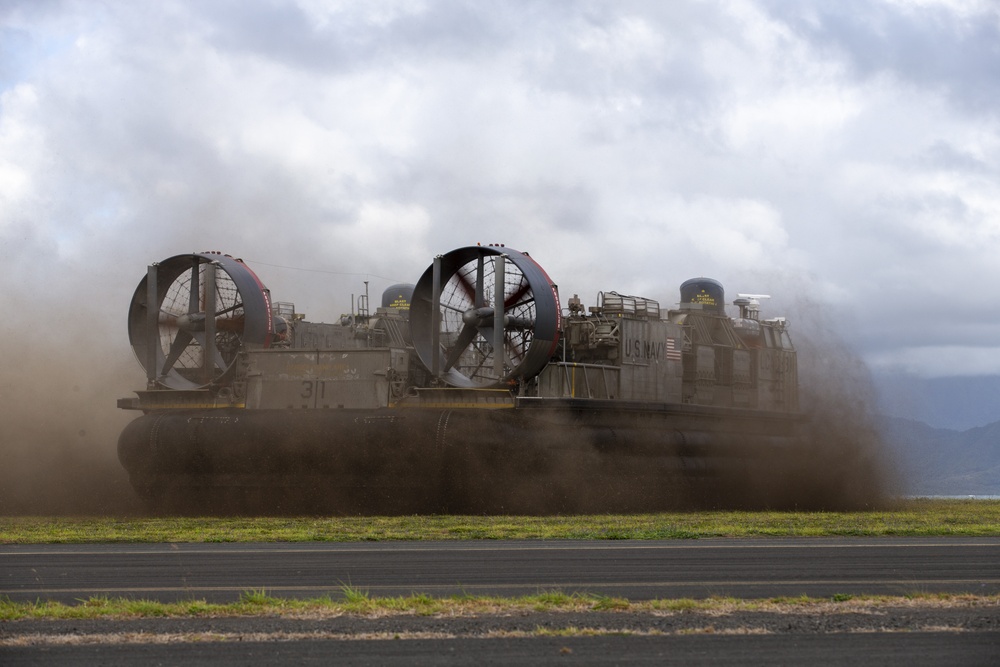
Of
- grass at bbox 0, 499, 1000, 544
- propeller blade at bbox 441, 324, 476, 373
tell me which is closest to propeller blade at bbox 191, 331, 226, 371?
grass at bbox 0, 499, 1000, 544

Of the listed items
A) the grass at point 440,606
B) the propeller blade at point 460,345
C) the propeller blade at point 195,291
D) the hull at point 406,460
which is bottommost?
the grass at point 440,606

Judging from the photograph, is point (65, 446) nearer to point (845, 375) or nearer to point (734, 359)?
point (734, 359)

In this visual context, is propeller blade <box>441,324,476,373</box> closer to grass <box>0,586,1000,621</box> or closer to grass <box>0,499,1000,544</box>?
grass <box>0,499,1000,544</box>

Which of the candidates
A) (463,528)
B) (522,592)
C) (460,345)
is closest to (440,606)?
(522,592)

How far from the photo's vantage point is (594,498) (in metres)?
23.3

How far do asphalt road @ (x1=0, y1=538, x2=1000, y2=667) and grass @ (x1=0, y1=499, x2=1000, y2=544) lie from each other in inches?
37.3

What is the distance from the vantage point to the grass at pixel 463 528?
16094mm

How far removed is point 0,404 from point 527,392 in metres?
11.6

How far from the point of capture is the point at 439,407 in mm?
22844

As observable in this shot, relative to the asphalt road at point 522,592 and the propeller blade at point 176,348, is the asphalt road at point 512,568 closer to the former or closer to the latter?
the asphalt road at point 522,592

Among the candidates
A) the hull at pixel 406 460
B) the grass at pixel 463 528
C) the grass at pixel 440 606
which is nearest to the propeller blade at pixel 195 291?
the hull at pixel 406 460

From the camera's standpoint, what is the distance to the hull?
2192 centimetres

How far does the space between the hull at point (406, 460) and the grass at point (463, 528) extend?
1018 mm

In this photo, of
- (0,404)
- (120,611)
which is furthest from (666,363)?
(120,611)
